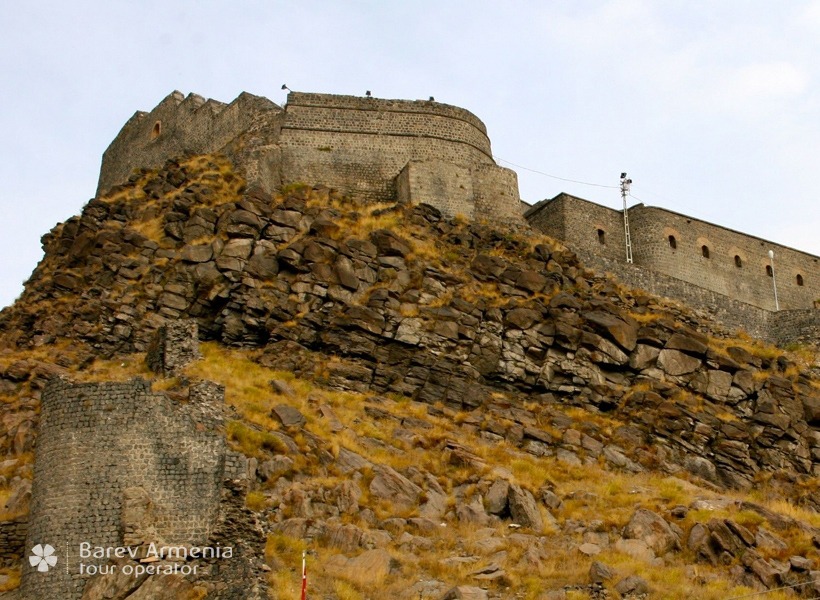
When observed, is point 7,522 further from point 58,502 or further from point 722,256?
point 722,256

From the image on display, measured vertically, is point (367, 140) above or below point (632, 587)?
above

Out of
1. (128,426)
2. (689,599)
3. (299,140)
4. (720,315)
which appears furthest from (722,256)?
(128,426)

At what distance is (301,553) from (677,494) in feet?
33.8

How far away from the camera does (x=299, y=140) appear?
126 feet

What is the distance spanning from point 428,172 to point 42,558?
21731 mm

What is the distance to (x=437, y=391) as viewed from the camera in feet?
98.6

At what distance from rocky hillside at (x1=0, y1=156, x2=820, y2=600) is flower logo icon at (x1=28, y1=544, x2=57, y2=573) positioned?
125cm

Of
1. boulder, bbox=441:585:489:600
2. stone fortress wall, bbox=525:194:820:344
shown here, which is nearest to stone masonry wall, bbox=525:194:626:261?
stone fortress wall, bbox=525:194:820:344

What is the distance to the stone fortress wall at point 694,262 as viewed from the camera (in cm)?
3981

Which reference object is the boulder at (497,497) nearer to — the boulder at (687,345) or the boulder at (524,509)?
the boulder at (524,509)

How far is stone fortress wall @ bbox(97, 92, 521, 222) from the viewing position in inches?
1486

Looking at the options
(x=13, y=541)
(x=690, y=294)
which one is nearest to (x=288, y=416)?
(x=13, y=541)

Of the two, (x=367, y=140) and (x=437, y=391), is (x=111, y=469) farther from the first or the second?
(x=367, y=140)

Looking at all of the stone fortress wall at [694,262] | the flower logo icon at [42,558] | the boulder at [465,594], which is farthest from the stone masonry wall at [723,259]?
the flower logo icon at [42,558]
